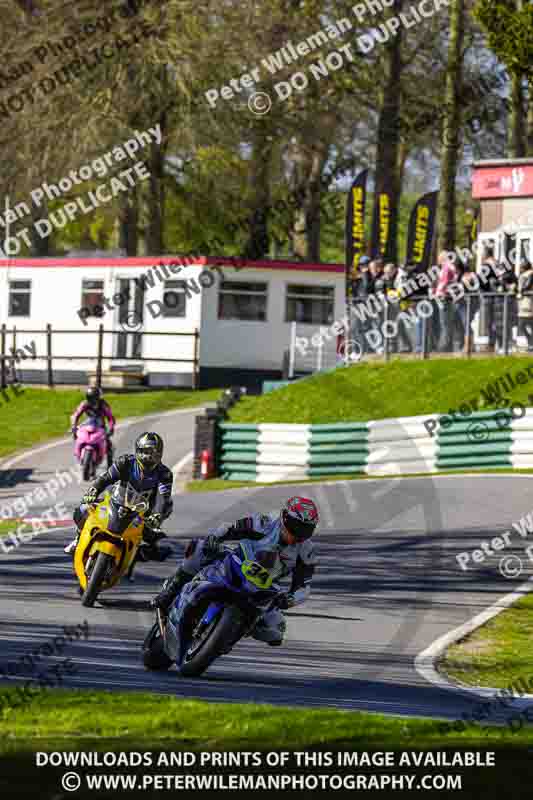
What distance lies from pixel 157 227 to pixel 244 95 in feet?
16.9

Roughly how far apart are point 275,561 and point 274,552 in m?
0.06

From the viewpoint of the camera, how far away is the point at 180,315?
38.6 meters

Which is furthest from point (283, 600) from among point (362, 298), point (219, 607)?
point (362, 298)

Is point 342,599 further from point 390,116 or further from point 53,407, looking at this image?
point 390,116

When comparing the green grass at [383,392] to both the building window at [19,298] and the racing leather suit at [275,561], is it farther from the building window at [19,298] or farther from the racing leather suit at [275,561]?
the racing leather suit at [275,561]

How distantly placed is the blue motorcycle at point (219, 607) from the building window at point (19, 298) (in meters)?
32.0

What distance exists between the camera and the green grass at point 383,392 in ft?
83.5

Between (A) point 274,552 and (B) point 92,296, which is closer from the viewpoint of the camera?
(A) point 274,552

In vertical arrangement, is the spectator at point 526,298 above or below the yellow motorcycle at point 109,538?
above

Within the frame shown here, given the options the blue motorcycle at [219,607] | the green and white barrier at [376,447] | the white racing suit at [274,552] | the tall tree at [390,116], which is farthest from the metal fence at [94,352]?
the blue motorcycle at [219,607]

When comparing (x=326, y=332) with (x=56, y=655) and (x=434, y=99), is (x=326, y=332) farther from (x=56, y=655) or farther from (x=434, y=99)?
(x=56, y=655)

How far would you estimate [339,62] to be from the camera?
40875 mm

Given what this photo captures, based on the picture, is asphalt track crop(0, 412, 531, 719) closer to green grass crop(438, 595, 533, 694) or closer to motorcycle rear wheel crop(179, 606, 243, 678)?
motorcycle rear wheel crop(179, 606, 243, 678)

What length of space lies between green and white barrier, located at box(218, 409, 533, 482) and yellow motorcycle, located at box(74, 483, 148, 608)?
11291 mm
